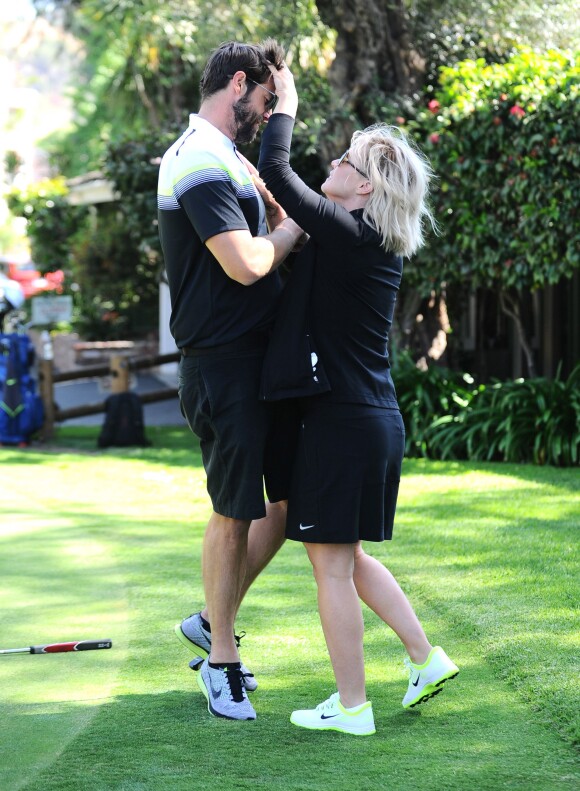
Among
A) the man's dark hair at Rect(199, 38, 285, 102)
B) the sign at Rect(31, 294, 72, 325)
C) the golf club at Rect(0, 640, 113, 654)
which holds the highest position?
the man's dark hair at Rect(199, 38, 285, 102)

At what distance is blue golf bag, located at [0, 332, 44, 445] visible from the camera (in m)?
12.7

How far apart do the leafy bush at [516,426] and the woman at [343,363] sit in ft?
20.1

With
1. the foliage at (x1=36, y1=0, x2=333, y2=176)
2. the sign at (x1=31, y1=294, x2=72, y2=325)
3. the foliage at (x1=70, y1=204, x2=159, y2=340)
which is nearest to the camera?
the foliage at (x1=36, y1=0, x2=333, y2=176)

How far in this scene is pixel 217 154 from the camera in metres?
3.73

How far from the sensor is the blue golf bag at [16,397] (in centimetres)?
1273

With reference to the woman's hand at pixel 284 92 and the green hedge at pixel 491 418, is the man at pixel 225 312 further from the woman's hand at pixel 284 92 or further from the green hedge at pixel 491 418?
the green hedge at pixel 491 418

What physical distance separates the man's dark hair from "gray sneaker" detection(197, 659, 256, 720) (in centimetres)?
201

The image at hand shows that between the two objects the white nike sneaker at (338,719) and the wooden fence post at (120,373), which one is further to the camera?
the wooden fence post at (120,373)

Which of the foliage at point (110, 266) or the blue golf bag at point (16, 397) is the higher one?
the foliage at point (110, 266)

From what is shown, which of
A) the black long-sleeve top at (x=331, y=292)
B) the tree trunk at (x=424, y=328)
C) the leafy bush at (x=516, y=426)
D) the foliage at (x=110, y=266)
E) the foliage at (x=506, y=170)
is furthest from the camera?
the foliage at (x=110, y=266)

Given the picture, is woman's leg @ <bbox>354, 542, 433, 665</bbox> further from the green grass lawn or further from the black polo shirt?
the black polo shirt

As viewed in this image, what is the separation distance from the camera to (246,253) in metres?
3.64

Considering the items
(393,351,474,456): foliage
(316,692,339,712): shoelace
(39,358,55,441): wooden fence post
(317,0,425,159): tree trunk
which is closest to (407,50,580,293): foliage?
(317,0,425,159): tree trunk

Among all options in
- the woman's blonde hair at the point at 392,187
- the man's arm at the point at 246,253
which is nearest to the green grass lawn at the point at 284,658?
the man's arm at the point at 246,253
